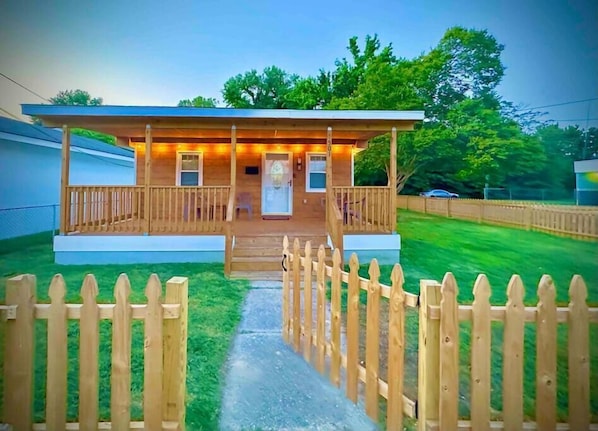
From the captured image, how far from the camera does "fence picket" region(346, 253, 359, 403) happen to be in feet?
7.70

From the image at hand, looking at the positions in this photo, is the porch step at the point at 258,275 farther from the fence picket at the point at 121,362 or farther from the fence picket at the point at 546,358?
the fence picket at the point at 546,358

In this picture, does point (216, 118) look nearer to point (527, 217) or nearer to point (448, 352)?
point (448, 352)

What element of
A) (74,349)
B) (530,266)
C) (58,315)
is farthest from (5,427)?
(530,266)

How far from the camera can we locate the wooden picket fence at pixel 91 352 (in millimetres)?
1714

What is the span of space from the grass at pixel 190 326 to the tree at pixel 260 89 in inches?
722

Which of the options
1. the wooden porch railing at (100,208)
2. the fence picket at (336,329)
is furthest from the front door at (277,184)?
the fence picket at (336,329)

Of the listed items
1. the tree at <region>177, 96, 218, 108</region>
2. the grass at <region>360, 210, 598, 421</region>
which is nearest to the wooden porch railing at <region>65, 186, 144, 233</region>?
the grass at <region>360, 210, 598, 421</region>

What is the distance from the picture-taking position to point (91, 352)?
176 centimetres

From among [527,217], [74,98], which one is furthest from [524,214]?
[74,98]

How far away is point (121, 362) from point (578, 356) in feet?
7.77

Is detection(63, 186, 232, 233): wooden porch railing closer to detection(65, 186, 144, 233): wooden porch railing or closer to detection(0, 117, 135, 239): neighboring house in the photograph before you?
detection(65, 186, 144, 233): wooden porch railing

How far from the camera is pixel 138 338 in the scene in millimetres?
3346

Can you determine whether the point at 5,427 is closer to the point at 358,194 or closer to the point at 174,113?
the point at 174,113

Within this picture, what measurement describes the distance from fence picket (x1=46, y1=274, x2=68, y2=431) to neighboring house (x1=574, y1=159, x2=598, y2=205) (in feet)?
21.3
